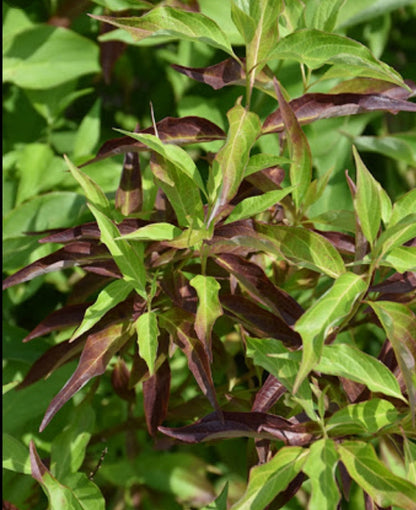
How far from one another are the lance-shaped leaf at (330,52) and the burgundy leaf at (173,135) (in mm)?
134

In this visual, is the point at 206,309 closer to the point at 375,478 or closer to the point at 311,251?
the point at 311,251

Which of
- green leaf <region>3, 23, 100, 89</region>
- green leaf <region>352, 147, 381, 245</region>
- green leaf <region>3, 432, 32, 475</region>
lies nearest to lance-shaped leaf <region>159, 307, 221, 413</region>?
green leaf <region>352, 147, 381, 245</region>

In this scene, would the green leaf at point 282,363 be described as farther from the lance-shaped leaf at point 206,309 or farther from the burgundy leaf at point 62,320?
the burgundy leaf at point 62,320

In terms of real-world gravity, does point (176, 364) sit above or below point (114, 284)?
below

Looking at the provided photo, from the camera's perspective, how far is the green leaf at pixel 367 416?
79cm

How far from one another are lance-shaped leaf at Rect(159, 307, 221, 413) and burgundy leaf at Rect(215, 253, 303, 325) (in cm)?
7

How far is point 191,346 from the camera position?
33.2 inches

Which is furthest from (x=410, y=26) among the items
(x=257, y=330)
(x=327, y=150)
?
(x=257, y=330)

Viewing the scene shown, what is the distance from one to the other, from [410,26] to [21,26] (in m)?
0.85

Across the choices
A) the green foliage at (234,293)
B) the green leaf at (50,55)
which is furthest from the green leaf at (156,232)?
the green leaf at (50,55)

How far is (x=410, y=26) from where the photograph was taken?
1733mm

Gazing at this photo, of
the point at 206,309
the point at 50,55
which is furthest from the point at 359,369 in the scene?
the point at 50,55

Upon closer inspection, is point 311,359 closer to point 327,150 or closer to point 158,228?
point 158,228

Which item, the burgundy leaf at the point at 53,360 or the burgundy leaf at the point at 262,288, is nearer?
the burgundy leaf at the point at 262,288
